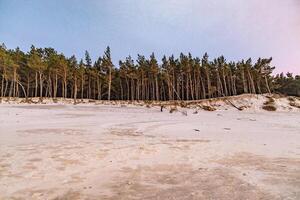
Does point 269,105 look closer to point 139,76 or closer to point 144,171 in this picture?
point 139,76

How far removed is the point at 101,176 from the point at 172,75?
53231mm

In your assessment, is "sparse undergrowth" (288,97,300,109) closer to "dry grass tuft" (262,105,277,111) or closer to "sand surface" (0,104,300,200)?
"dry grass tuft" (262,105,277,111)

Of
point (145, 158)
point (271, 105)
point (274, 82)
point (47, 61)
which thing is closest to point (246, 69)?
point (274, 82)

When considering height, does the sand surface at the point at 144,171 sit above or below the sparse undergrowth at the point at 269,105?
below

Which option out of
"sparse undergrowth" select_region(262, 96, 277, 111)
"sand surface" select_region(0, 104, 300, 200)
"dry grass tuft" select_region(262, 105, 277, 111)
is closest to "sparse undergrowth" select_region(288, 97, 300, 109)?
"sparse undergrowth" select_region(262, 96, 277, 111)

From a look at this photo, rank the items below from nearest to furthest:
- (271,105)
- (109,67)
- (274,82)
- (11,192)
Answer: (11,192) → (271,105) → (109,67) → (274,82)

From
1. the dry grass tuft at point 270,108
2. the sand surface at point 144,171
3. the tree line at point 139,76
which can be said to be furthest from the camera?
the tree line at point 139,76

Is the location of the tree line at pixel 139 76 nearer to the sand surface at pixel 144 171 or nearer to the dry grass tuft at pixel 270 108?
the dry grass tuft at pixel 270 108

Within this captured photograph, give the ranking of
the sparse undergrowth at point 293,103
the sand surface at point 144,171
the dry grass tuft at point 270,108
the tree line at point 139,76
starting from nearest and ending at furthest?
the sand surface at point 144,171
the dry grass tuft at point 270,108
the sparse undergrowth at point 293,103
the tree line at point 139,76

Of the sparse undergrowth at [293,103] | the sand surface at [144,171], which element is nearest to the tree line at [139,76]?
the sparse undergrowth at [293,103]

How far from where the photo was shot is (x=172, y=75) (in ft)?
190

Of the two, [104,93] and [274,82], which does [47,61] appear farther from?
[274,82]

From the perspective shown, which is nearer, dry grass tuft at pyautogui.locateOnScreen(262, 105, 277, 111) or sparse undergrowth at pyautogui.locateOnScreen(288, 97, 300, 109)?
dry grass tuft at pyautogui.locateOnScreen(262, 105, 277, 111)

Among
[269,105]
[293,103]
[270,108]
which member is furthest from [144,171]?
[293,103]
